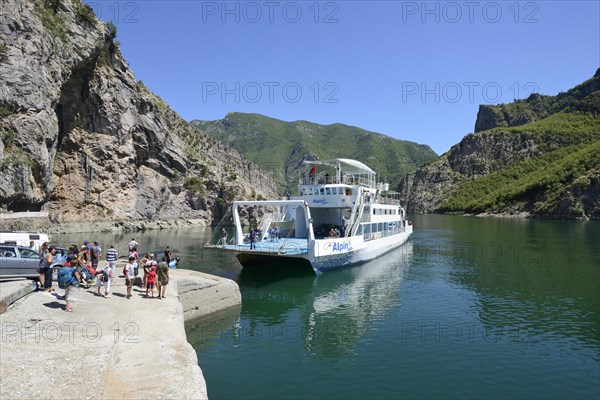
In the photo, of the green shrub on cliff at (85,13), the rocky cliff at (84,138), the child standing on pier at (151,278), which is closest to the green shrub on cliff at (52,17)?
the rocky cliff at (84,138)

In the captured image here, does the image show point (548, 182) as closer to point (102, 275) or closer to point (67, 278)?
point (102, 275)

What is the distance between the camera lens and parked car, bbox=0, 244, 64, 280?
20109 mm

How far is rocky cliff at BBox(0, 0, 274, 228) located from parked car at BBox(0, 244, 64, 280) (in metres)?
35.7

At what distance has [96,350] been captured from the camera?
482 inches

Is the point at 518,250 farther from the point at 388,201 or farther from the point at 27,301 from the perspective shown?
the point at 27,301

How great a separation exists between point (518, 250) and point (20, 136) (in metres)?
64.6

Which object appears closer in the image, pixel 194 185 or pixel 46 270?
pixel 46 270

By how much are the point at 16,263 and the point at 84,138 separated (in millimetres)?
67453

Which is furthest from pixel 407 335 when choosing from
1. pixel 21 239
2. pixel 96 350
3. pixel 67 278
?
pixel 21 239

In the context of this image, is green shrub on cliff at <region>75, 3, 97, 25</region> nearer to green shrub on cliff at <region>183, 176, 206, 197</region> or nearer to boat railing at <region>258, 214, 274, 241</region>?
green shrub on cliff at <region>183, 176, 206, 197</region>

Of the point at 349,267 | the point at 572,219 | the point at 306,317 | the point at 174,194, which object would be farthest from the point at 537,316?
the point at 572,219

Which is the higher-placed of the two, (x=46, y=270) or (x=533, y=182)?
(x=533, y=182)

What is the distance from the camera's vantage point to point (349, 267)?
120ft

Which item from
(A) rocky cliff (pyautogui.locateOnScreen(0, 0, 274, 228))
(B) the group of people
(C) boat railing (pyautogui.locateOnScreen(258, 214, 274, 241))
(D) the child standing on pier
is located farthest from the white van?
(A) rocky cliff (pyautogui.locateOnScreen(0, 0, 274, 228))
